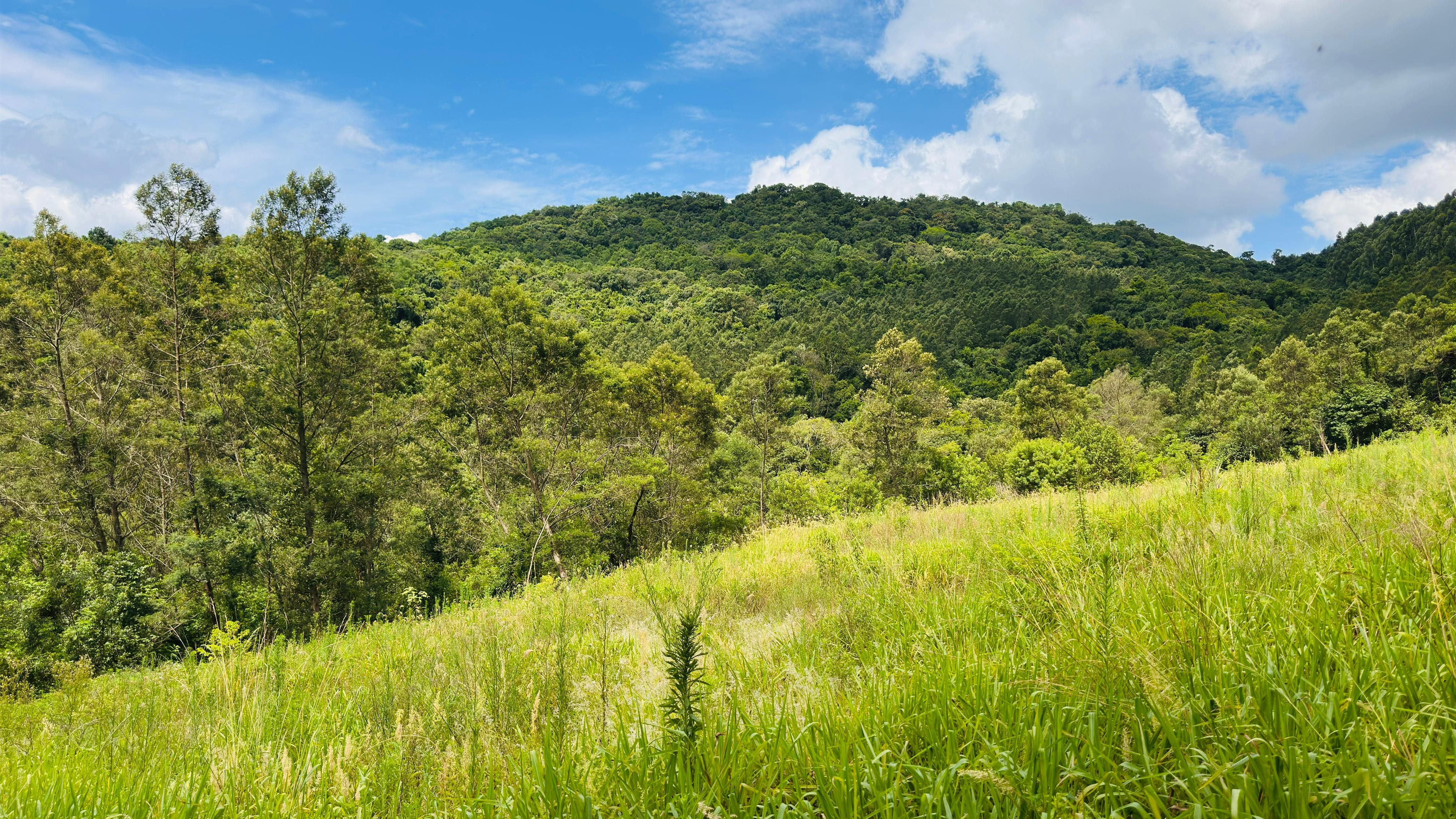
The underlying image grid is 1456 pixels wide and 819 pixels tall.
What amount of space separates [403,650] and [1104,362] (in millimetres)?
108529

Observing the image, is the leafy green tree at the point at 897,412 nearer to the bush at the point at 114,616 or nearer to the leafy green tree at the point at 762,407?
the leafy green tree at the point at 762,407

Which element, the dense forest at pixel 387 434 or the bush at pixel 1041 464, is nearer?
the dense forest at pixel 387 434

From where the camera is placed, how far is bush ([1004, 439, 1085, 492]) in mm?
31594

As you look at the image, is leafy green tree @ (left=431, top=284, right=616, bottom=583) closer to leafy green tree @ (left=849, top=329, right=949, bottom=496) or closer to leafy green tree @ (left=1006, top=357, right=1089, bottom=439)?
leafy green tree @ (left=849, top=329, right=949, bottom=496)

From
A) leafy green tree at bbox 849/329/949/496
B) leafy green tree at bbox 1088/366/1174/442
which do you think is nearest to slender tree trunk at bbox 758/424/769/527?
leafy green tree at bbox 849/329/949/496

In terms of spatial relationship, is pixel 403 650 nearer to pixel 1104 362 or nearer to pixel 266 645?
pixel 266 645

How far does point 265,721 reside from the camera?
3.06 m

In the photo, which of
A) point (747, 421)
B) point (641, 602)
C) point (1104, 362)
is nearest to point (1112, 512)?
point (641, 602)

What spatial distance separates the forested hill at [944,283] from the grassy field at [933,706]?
218 ft

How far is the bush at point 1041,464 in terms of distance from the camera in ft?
104

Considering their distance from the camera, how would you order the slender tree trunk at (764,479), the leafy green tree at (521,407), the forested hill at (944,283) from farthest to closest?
the forested hill at (944,283) → the slender tree trunk at (764,479) → the leafy green tree at (521,407)

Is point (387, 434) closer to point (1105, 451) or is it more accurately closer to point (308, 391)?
point (308, 391)

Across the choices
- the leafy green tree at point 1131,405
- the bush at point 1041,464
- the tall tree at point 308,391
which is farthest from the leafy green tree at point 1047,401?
the tall tree at point 308,391

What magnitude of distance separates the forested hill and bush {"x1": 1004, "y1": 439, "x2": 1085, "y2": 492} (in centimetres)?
4061
